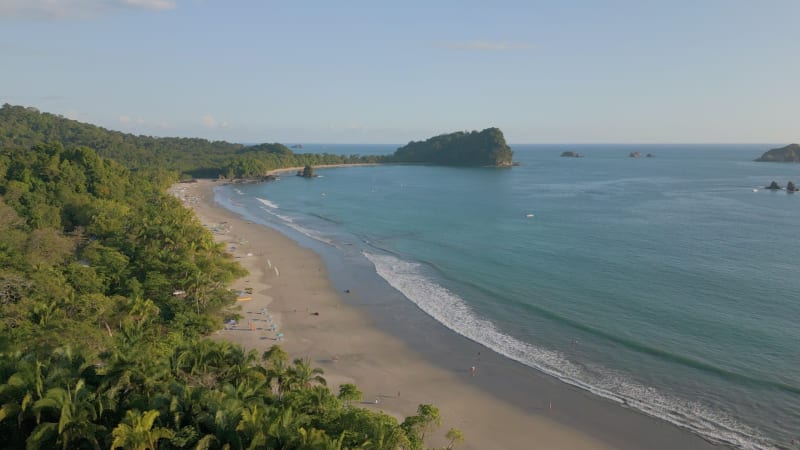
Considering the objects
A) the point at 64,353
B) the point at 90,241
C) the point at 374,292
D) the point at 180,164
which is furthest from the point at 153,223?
the point at 180,164

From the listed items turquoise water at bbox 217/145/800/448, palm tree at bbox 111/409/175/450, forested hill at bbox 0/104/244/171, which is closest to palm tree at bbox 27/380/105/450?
palm tree at bbox 111/409/175/450

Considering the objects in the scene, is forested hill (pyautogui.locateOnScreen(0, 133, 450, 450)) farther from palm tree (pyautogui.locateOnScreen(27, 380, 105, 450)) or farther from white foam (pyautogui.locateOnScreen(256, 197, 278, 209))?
white foam (pyautogui.locateOnScreen(256, 197, 278, 209))

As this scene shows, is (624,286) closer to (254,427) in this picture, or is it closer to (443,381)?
(443,381)

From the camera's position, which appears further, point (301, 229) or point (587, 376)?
point (301, 229)

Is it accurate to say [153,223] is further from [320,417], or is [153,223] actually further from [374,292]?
[320,417]

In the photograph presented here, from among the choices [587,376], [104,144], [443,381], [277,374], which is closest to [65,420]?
[277,374]

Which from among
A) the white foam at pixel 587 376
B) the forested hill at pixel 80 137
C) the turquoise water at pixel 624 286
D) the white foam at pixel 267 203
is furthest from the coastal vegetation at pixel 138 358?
the forested hill at pixel 80 137

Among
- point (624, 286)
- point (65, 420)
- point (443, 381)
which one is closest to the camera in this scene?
point (65, 420)

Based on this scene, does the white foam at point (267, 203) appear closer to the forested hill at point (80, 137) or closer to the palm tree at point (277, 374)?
the forested hill at point (80, 137)
